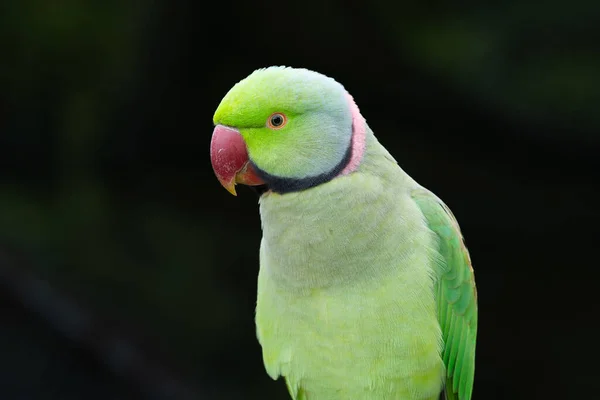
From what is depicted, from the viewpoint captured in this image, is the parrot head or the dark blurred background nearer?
the parrot head

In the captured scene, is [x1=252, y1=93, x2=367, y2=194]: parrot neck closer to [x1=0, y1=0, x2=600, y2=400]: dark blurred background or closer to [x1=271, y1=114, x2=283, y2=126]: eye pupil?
[x1=271, y1=114, x2=283, y2=126]: eye pupil

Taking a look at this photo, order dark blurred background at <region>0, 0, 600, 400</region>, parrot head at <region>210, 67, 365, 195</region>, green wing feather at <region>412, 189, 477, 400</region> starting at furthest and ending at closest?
dark blurred background at <region>0, 0, 600, 400</region>
green wing feather at <region>412, 189, 477, 400</region>
parrot head at <region>210, 67, 365, 195</region>

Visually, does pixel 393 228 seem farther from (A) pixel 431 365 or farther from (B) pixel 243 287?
(B) pixel 243 287

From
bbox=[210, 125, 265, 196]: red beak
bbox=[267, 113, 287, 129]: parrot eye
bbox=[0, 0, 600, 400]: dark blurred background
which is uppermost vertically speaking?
bbox=[267, 113, 287, 129]: parrot eye

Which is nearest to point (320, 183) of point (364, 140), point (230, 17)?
point (364, 140)

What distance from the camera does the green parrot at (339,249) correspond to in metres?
1.38

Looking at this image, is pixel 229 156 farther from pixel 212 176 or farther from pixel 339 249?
Result: pixel 212 176

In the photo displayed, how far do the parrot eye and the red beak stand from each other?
2.4 inches

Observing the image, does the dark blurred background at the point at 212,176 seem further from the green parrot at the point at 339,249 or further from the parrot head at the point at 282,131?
the parrot head at the point at 282,131

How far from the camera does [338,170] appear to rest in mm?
1446

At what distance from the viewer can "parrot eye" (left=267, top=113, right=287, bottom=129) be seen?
1.37 m

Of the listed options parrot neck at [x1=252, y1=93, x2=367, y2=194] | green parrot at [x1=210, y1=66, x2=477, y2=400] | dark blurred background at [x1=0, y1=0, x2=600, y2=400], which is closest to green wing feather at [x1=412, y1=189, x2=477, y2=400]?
green parrot at [x1=210, y1=66, x2=477, y2=400]

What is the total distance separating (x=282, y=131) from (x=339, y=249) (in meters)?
0.26

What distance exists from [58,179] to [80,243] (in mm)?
296
